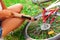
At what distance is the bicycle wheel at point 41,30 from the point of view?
4.09 metres

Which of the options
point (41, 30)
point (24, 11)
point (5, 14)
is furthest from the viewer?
point (24, 11)

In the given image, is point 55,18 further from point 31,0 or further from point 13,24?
point 31,0

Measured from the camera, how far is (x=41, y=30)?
4129mm

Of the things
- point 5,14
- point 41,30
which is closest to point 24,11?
point 41,30

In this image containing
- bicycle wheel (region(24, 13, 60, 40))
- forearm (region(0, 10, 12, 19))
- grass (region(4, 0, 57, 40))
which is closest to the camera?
forearm (region(0, 10, 12, 19))

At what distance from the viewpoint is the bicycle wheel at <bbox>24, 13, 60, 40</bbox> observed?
13.4ft

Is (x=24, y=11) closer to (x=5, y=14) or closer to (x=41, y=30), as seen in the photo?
(x=41, y=30)

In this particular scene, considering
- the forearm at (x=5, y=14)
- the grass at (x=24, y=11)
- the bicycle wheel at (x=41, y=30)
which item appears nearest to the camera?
the forearm at (x=5, y=14)

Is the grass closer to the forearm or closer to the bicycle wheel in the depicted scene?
Answer: the bicycle wheel

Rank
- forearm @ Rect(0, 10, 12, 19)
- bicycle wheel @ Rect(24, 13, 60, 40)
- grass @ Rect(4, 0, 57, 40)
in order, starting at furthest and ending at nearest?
grass @ Rect(4, 0, 57, 40) → bicycle wheel @ Rect(24, 13, 60, 40) → forearm @ Rect(0, 10, 12, 19)

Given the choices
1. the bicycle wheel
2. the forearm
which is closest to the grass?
the bicycle wheel

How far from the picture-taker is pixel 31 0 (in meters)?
5.34

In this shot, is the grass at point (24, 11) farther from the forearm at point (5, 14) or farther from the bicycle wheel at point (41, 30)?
the forearm at point (5, 14)

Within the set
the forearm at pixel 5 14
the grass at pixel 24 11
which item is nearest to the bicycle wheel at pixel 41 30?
the grass at pixel 24 11
